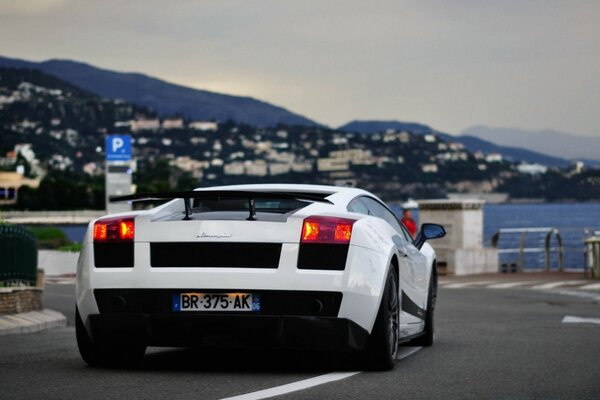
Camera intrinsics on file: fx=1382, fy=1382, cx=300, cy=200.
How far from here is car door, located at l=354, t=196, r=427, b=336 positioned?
1030 centimetres

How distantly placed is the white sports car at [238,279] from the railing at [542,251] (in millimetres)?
25925

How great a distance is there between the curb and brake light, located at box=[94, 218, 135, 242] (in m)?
5.51

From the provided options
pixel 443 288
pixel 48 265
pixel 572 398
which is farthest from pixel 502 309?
pixel 48 265

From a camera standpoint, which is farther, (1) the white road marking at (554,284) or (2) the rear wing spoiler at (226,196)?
(1) the white road marking at (554,284)

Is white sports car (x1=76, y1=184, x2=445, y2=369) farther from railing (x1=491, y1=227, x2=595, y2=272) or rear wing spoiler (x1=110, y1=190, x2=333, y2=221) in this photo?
railing (x1=491, y1=227, x2=595, y2=272)

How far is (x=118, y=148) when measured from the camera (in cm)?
10331

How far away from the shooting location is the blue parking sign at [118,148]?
103m

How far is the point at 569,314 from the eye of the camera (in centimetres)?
1758

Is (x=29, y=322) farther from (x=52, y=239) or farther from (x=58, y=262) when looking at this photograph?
(x=52, y=239)

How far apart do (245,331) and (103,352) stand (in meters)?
1.18

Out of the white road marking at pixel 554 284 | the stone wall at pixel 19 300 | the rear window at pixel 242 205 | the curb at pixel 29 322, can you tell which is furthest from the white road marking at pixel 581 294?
the rear window at pixel 242 205

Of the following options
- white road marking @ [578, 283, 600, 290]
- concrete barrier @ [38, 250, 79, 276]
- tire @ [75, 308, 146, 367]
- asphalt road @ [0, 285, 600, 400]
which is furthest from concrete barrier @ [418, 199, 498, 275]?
tire @ [75, 308, 146, 367]

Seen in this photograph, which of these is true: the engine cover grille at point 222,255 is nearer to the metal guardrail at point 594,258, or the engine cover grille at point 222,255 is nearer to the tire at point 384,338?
the tire at point 384,338

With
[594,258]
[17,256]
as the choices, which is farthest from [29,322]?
[594,258]
